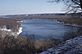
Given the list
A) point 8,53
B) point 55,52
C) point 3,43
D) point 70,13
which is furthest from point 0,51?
point 70,13

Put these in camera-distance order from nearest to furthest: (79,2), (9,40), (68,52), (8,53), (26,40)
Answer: (68,52), (79,2), (8,53), (9,40), (26,40)

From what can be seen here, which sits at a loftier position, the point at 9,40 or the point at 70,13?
the point at 70,13

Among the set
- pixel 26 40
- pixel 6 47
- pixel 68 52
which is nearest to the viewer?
pixel 68 52

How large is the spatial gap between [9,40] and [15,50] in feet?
6.84

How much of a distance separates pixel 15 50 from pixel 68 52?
10.8ft

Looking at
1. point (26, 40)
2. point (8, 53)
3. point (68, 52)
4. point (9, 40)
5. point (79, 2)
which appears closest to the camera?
point (68, 52)

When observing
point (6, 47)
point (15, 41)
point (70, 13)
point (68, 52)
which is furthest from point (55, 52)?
point (15, 41)

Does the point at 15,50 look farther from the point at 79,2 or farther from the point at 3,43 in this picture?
the point at 79,2

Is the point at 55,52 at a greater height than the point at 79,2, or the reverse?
the point at 79,2

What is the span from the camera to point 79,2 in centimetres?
1136

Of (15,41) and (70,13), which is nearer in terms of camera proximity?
(70,13)

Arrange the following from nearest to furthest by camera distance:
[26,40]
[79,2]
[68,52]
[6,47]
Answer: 1. [68,52]
2. [79,2]
3. [6,47]
4. [26,40]

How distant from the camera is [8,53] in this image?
12.3 m

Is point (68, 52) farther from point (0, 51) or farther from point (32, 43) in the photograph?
point (32, 43)
